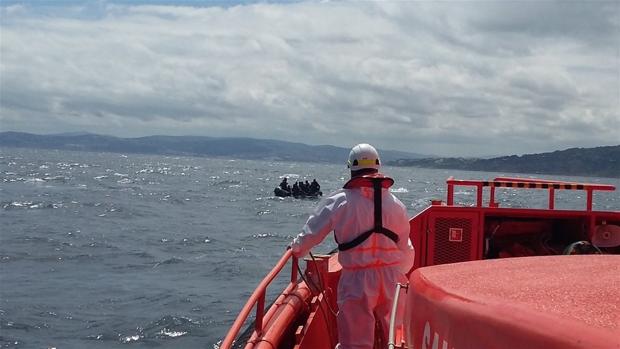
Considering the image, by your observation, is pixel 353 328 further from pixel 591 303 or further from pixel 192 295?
pixel 192 295

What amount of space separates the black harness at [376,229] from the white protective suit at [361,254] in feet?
0.07

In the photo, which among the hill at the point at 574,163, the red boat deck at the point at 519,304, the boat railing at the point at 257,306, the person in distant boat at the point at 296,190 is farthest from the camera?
the hill at the point at 574,163

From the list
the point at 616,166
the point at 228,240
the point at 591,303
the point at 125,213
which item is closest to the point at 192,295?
the point at 228,240

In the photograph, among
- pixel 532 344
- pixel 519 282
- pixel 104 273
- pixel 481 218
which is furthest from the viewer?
pixel 104 273

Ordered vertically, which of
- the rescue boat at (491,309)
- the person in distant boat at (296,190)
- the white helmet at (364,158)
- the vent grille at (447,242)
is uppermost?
the white helmet at (364,158)

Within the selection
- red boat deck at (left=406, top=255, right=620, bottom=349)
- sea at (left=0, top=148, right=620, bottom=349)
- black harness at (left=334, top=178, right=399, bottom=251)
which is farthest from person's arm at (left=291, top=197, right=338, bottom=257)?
sea at (left=0, top=148, right=620, bottom=349)

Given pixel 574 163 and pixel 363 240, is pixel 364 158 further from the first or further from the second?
pixel 574 163

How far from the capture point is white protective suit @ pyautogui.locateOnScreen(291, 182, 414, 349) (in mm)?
4660

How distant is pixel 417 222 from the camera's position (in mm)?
8500

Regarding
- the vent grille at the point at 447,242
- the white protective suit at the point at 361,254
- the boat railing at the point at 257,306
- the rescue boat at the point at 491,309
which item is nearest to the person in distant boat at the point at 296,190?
the vent grille at the point at 447,242

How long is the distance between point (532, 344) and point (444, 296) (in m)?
0.70

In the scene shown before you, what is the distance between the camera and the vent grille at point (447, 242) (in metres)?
8.47

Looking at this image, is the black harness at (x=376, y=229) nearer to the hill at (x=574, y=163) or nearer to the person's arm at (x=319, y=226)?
the person's arm at (x=319, y=226)

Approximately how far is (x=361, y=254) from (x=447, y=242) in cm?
400
